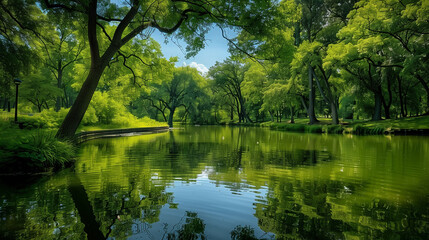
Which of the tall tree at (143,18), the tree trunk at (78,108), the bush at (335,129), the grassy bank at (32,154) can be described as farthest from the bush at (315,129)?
the grassy bank at (32,154)

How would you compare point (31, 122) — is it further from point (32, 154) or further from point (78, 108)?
point (32, 154)

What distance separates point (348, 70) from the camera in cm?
3016

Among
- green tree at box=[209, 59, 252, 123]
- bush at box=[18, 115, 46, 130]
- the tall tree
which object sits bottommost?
bush at box=[18, 115, 46, 130]

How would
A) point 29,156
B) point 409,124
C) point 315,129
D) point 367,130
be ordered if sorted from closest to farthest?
point 29,156 → point 409,124 → point 367,130 → point 315,129

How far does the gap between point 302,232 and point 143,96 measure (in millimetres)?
48593

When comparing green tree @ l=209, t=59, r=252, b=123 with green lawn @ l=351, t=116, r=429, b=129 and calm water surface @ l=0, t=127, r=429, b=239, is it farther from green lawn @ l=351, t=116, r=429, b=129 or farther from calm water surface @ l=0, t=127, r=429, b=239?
calm water surface @ l=0, t=127, r=429, b=239

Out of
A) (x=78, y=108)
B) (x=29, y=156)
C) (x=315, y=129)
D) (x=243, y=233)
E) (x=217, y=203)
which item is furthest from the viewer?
(x=315, y=129)

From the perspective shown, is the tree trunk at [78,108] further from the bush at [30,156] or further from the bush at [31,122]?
the bush at [31,122]

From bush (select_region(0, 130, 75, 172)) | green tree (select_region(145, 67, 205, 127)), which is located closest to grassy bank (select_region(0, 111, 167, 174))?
bush (select_region(0, 130, 75, 172))

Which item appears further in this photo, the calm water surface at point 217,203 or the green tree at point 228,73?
the green tree at point 228,73

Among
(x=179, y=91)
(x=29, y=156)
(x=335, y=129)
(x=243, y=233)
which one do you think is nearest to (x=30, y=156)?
(x=29, y=156)

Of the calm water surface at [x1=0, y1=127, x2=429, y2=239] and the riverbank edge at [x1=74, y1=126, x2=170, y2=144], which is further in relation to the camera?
the riverbank edge at [x1=74, y1=126, x2=170, y2=144]

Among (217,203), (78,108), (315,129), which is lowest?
(217,203)

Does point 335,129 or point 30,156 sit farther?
point 335,129
